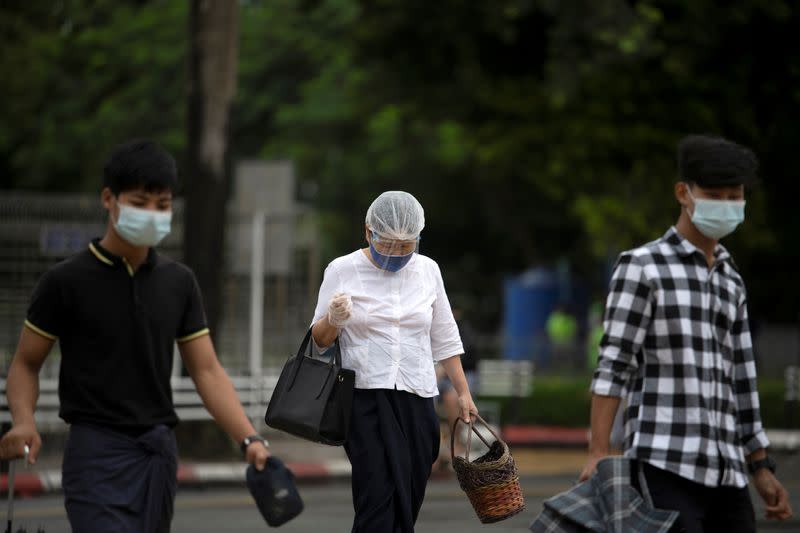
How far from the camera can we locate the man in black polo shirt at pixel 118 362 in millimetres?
4598

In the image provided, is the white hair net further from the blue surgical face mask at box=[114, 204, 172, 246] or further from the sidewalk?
the sidewalk

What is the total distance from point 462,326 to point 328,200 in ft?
96.3

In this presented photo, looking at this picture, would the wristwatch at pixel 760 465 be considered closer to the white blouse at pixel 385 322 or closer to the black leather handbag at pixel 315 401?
the white blouse at pixel 385 322

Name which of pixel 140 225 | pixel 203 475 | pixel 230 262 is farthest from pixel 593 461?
pixel 230 262

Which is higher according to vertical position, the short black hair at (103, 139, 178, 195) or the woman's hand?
the short black hair at (103, 139, 178, 195)

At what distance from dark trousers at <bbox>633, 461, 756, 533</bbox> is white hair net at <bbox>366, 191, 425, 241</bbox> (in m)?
1.31

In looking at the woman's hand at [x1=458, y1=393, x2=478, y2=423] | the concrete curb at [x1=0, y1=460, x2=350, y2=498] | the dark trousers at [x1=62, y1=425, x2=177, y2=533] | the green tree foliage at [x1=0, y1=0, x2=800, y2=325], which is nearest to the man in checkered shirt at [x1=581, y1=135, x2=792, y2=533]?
the woman's hand at [x1=458, y1=393, x2=478, y2=423]

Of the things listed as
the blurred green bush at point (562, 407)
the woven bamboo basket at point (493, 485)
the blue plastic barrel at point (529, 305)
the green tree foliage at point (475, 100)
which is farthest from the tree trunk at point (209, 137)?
the blue plastic barrel at point (529, 305)

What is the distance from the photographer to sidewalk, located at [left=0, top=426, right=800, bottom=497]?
13.2 m

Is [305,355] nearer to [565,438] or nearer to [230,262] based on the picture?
[230,262]

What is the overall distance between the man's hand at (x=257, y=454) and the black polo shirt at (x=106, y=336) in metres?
0.32

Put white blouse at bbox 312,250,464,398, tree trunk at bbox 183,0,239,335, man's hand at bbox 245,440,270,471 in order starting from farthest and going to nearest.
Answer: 1. tree trunk at bbox 183,0,239,335
2. white blouse at bbox 312,250,464,398
3. man's hand at bbox 245,440,270,471

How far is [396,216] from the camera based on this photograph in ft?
18.2

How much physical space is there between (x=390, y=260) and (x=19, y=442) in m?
1.64
